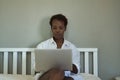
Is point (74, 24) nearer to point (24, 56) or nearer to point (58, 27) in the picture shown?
point (58, 27)

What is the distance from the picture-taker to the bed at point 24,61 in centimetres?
218

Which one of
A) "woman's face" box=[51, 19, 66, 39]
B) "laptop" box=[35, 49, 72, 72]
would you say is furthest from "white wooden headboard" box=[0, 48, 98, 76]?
"laptop" box=[35, 49, 72, 72]

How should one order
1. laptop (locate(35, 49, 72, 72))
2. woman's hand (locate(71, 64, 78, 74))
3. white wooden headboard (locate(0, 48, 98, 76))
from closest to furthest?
Answer: laptop (locate(35, 49, 72, 72))
woman's hand (locate(71, 64, 78, 74))
white wooden headboard (locate(0, 48, 98, 76))

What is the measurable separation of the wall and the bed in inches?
2.8

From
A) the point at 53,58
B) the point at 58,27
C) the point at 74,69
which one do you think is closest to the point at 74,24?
the point at 58,27

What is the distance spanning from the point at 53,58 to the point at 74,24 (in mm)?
736

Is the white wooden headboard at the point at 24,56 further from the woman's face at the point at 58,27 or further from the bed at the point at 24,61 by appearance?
the woman's face at the point at 58,27

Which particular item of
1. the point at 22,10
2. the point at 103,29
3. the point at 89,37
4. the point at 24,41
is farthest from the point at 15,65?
the point at 103,29

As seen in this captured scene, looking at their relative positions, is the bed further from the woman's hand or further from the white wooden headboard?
the woman's hand

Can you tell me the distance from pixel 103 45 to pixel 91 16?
324mm

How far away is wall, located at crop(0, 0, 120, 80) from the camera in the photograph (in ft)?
7.23

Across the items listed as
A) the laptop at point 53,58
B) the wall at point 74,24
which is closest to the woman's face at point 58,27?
the wall at point 74,24

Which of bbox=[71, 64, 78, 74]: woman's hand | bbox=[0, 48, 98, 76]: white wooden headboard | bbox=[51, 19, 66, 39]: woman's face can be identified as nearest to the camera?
bbox=[71, 64, 78, 74]: woman's hand

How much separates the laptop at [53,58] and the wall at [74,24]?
65 cm
